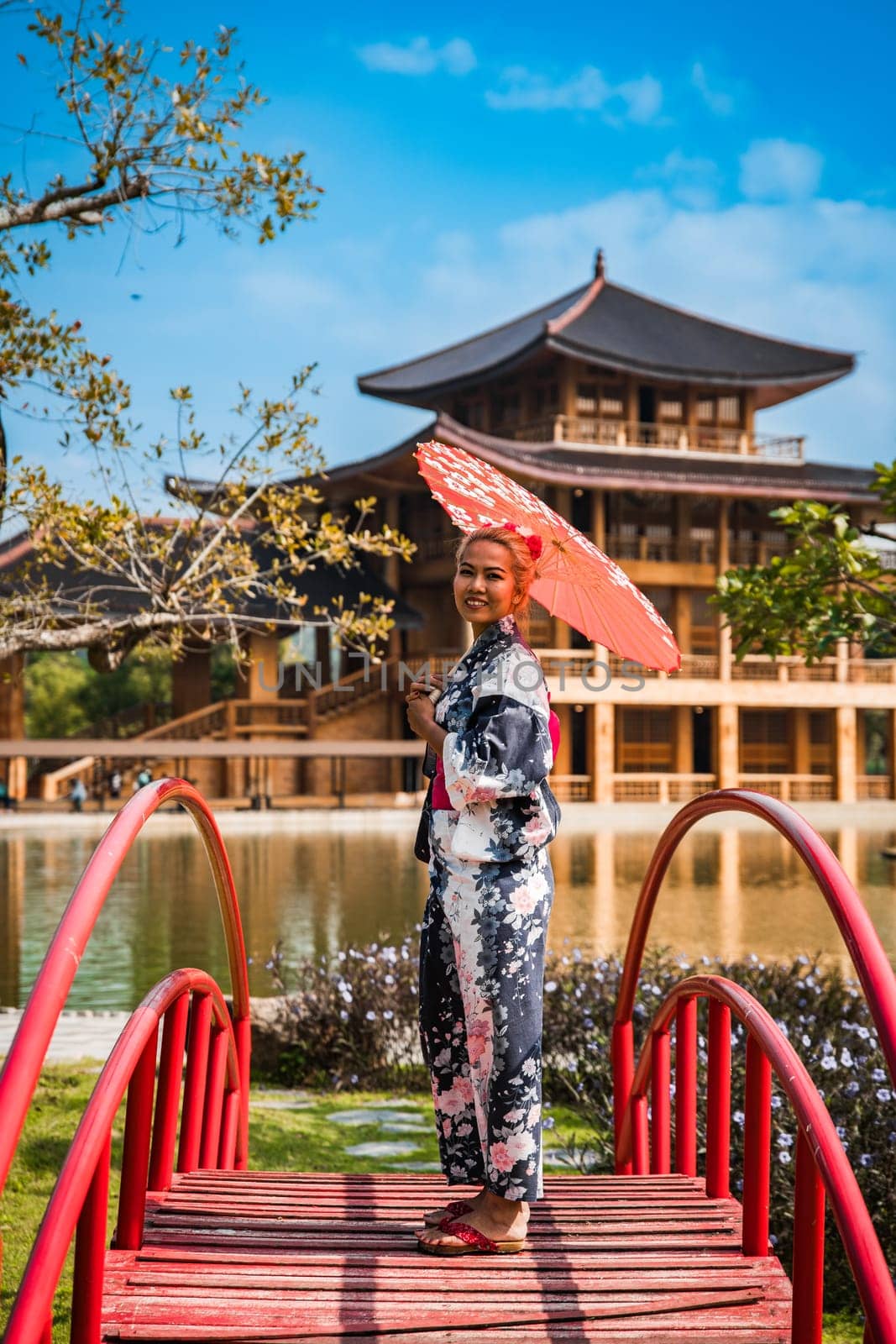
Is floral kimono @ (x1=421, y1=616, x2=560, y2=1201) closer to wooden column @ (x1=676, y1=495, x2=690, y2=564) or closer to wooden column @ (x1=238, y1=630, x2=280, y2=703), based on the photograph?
wooden column @ (x1=238, y1=630, x2=280, y2=703)

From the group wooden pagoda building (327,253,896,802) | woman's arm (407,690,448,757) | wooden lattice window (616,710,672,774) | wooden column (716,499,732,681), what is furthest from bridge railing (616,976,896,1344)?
wooden lattice window (616,710,672,774)

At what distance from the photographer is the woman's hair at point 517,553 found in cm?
280

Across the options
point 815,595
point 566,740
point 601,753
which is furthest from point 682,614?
point 815,595

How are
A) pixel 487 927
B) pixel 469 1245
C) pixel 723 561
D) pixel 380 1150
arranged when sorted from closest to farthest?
pixel 469 1245
pixel 487 927
pixel 380 1150
pixel 723 561

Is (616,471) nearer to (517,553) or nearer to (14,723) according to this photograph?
(14,723)

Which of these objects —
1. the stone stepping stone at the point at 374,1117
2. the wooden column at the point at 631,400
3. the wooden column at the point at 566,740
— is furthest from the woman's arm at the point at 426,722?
the wooden column at the point at 631,400

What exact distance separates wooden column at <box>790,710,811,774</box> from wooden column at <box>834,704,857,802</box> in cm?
203

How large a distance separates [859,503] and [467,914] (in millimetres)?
29913

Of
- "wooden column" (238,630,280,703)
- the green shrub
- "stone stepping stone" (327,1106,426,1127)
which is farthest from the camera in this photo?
"wooden column" (238,630,280,703)

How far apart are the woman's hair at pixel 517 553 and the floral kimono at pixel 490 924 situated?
0.17 m

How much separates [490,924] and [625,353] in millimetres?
29344

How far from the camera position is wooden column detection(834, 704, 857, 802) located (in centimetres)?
2920

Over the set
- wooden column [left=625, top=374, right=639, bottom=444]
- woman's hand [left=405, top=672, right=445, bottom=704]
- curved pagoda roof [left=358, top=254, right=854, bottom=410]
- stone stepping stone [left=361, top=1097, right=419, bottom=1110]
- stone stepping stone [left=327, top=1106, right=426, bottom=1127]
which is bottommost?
stone stepping stone [left=361, top=1097, right=419, bottom=1110]

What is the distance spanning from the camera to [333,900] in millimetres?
13164
